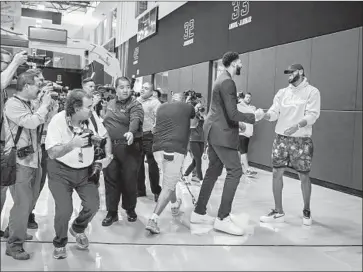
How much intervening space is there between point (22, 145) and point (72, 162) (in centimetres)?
35

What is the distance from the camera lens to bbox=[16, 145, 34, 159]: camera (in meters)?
2.66

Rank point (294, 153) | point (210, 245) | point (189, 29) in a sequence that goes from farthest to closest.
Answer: point (189, 29) → point (294, 153) → point (210, 245)

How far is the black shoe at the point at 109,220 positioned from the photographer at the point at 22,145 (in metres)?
0.98

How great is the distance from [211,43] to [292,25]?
2727 millimetres

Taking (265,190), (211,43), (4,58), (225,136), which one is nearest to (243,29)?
(211,43)

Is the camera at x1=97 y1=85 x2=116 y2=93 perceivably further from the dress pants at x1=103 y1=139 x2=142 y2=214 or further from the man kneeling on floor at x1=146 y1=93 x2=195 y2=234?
the man kneeling on floor at x1=146 y1=93 x2=195 y2=234

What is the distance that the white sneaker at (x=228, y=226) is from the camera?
3400 mm

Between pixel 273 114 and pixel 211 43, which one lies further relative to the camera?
pixel 211 43

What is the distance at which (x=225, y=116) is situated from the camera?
3.40m

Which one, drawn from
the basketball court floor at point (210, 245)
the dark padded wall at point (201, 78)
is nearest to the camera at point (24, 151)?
the basketball court floor at point (210, 245)

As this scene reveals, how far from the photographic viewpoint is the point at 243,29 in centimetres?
766

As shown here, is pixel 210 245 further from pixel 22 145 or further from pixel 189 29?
pixel 189 29

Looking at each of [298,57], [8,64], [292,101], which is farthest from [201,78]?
[8,64]

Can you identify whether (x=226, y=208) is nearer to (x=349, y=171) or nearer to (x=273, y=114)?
(x=273, y=114)
